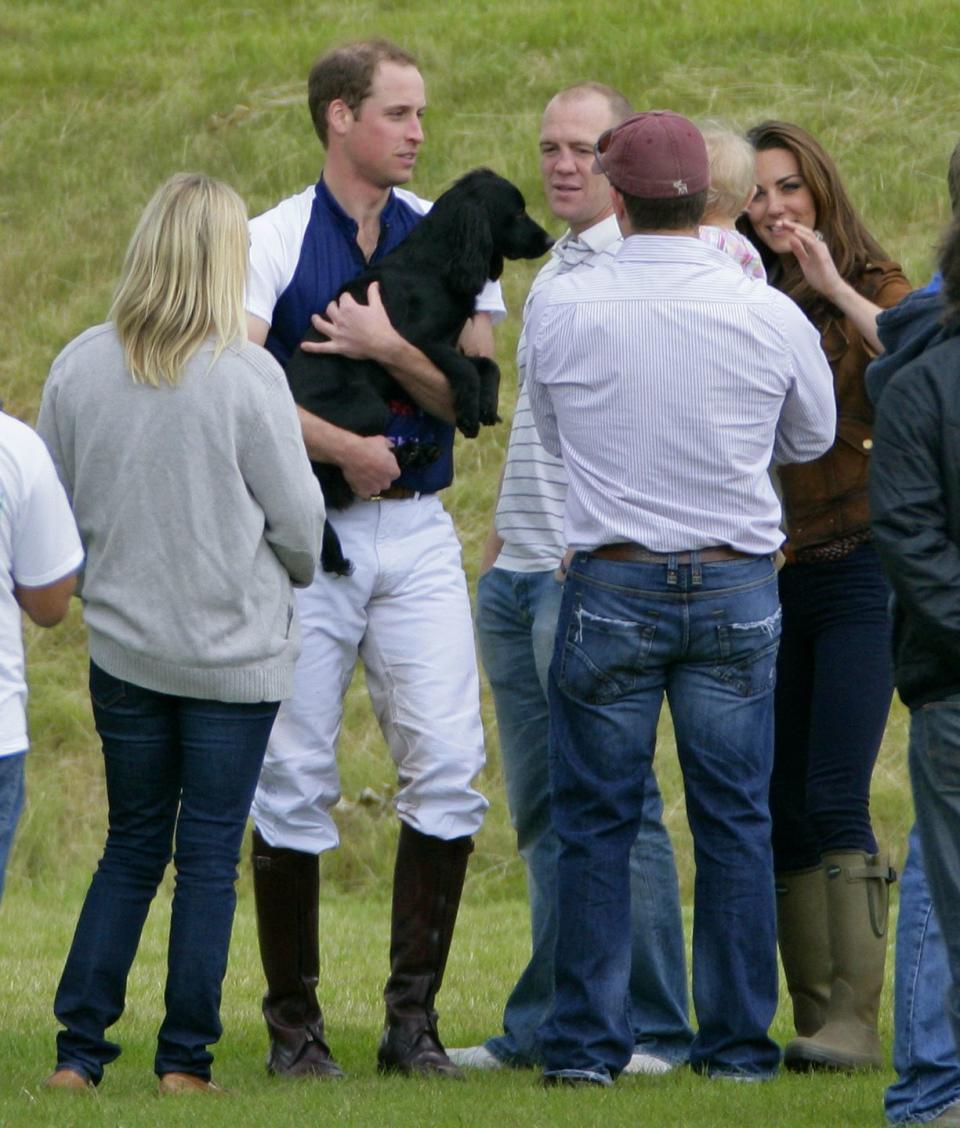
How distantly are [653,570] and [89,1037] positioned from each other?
5.38 feet

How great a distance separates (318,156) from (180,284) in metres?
9.75

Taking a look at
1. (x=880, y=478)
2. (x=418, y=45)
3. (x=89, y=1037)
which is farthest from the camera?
(x=418, y=45)

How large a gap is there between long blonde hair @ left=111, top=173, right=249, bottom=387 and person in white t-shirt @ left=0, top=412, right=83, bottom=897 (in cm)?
37

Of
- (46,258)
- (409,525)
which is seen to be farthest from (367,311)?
(46,258)

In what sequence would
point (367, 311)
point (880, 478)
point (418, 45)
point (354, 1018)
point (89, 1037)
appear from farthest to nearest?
point (418, 45) < point (354, 1018) < point (367, 311) < point (89, 1037) < point (880, 478)

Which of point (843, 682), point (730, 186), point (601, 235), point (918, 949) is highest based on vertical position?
point (730, 186)

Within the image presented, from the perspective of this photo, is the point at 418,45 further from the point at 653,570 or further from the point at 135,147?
the point at 653,570

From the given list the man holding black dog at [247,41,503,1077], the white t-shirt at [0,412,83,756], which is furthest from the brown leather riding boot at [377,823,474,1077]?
the white t-shirt at [0,412,83,756]

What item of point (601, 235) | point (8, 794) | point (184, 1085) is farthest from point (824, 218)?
point (184, 1085)

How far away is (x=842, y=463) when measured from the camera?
5.01 m

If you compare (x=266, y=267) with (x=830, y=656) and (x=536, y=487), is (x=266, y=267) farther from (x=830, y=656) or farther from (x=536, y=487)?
(x=830, y=656)

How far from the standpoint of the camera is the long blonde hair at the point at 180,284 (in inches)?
166

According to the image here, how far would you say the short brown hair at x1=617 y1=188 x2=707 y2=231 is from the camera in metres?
4.29

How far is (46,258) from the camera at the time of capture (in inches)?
505
